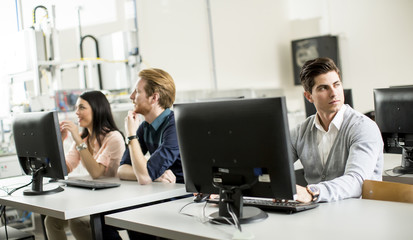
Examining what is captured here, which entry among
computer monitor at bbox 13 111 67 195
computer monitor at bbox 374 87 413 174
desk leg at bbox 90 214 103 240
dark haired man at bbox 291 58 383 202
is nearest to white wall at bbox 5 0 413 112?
computer monitor at bbox 13 111 67 195

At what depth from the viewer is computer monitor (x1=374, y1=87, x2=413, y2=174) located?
113 inches

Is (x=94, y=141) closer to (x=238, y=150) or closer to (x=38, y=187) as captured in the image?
(x=38, y=187)

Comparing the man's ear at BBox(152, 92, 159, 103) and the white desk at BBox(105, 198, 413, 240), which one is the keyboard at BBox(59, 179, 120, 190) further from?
→ the white desk at BBox(105, 198, 413, 240)

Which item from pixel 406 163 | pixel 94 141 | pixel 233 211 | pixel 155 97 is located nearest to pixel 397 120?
pixel 406 163

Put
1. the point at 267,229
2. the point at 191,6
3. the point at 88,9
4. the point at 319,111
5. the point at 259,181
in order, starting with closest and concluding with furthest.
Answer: the point at 267,229, the point at 259,181, the point at 319,111, the point at 88,9, the point at 191,6

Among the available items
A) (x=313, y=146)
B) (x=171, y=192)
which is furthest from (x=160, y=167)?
(x=313, y=146)

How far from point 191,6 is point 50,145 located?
4.19 meters

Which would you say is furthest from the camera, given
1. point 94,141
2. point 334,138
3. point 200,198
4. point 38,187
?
point 94,141

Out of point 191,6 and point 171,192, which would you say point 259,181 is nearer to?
point 171,192

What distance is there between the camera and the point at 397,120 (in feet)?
9.64

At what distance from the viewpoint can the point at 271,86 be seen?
7746 millimetres

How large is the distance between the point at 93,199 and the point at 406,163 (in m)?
1.83

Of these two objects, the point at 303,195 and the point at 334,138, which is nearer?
the point at 303,195

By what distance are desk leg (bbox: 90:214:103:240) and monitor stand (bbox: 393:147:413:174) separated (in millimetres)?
1726
